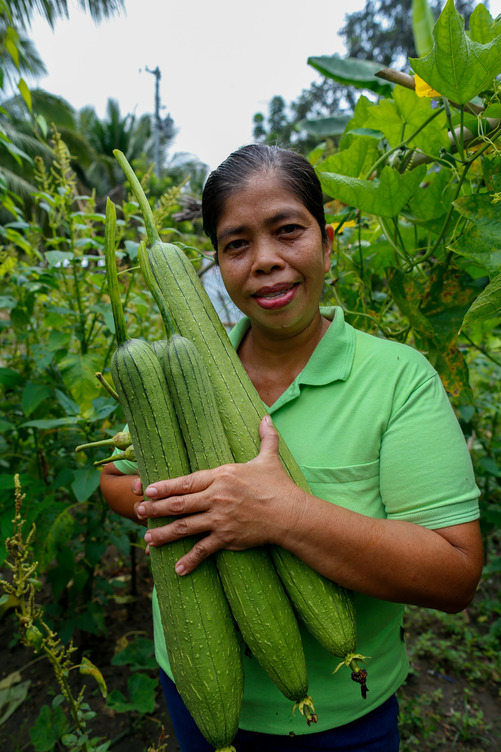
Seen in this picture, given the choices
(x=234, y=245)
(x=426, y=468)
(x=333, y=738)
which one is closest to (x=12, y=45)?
(x=234, y=245)

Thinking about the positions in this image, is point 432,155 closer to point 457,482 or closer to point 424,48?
point 424,48

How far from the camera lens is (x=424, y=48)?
1529 mm

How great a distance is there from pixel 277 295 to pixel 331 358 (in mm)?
216

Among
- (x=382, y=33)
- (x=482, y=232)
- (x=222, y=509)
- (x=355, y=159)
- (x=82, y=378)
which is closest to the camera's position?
(x=222, y=509)

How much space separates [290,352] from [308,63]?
1229 millimetres

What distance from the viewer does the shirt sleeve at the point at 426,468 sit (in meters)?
0.99

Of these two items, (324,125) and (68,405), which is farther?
(324,125)

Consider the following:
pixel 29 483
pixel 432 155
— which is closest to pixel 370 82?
pixel 432 155

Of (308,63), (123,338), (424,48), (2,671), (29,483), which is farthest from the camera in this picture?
(2,671)

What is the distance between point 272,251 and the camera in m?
1.11

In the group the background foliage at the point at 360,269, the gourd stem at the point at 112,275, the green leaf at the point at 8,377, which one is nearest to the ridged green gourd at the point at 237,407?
the gourd stem at the point at 112,275

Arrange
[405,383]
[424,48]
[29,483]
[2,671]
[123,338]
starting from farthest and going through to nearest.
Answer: [2,671], [29,483], [424,48], [405,383], [123,338]

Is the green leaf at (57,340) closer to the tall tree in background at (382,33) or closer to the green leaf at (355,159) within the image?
the green leaf at (355,159)

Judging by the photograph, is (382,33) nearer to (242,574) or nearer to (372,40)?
(372,40)
